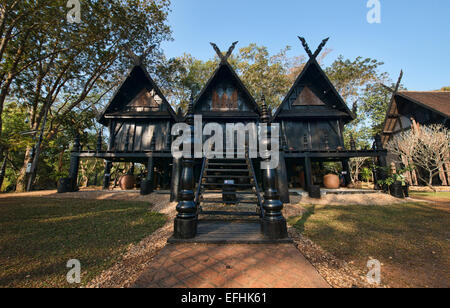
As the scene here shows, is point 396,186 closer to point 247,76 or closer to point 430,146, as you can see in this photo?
point 430,146

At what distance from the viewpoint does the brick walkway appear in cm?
189

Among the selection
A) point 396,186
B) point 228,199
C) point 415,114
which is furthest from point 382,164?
point 415,114

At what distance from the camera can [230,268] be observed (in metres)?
2.16

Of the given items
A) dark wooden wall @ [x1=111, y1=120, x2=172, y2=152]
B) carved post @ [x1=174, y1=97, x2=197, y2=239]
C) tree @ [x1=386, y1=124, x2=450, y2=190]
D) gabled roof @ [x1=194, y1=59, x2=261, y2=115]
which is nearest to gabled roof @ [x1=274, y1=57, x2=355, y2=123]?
gabled roof @ [x1=194, y1=59, x2=261, y2=115]

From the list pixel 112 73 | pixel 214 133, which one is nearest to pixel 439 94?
pixel 214 133

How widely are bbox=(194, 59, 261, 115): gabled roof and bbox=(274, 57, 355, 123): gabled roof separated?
1845 millimetres

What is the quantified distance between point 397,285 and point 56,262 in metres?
4.44

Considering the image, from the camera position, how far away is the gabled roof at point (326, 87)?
36.0 feet

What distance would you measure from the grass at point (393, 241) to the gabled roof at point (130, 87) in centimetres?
A: 1065

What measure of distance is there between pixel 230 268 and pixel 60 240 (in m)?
3.35

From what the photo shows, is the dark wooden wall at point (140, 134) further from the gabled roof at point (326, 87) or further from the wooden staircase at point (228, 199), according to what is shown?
the gabled roof at point (326, 87)

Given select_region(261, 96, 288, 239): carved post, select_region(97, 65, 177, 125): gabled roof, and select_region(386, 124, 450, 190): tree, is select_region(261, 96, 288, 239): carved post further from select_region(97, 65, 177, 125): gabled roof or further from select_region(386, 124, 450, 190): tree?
select_region(386, 124, 450, 190): tree

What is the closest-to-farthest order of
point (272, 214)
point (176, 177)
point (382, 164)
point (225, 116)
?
1. point (272, 214)
2. point (176, 177)
3. point (382, 164)
4. point (225, 116)

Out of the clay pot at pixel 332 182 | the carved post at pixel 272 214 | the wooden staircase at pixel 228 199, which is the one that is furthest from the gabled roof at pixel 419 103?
the carved post at pixel 272 214
